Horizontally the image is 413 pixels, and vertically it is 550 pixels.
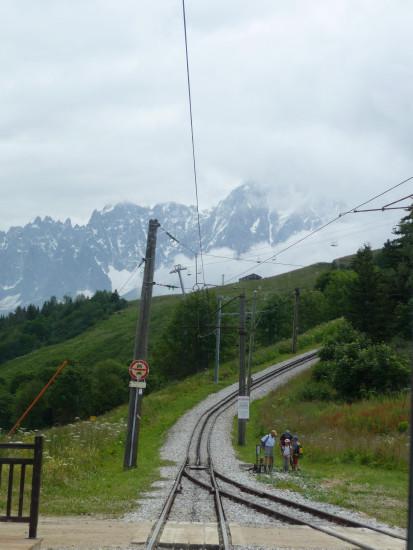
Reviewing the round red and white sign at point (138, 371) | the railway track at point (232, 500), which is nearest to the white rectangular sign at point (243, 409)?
the railway track at point (232, 500)

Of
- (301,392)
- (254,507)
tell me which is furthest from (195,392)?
(254,507)

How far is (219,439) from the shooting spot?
129 ft

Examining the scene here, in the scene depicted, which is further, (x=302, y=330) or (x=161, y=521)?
(x=302, y=330)

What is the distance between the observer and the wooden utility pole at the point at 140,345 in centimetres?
2458

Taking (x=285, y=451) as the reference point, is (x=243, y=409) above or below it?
above

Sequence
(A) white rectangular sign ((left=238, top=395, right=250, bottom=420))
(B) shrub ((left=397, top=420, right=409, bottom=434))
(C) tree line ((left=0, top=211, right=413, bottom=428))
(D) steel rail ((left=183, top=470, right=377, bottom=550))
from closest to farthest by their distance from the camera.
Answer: (D) steel rail ((left=183, top=470, right=377, bottom=550)) → (B) shrub ((left=397, top=420, right=409, bottom=434)) → (A) white rectangular sign ((left=238, top=395, right=250, bottom=420)) → (C) tree line ((left=0, top=211, right=413, bottom=428))

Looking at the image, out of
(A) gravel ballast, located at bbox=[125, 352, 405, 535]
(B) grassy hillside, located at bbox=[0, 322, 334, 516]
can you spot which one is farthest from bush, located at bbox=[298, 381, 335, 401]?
(A) gravel ballast, located at bbox=[125, 352, 405, 535]

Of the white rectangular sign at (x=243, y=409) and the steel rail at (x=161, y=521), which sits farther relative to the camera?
the white rectangular sign at (x=243, y=409)

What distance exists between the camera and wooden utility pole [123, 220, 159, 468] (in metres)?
24.6

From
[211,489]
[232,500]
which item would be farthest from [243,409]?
[232,500]

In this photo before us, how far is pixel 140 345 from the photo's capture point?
24812mm

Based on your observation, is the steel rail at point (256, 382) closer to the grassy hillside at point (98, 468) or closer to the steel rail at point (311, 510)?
the grassy hillside at point (98, 468)

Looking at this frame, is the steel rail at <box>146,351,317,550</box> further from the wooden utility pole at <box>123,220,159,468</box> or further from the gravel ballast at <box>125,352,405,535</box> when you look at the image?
the wooden utility pole at <box>123,220,159,468</box>

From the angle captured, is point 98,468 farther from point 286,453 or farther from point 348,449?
point 348,449
